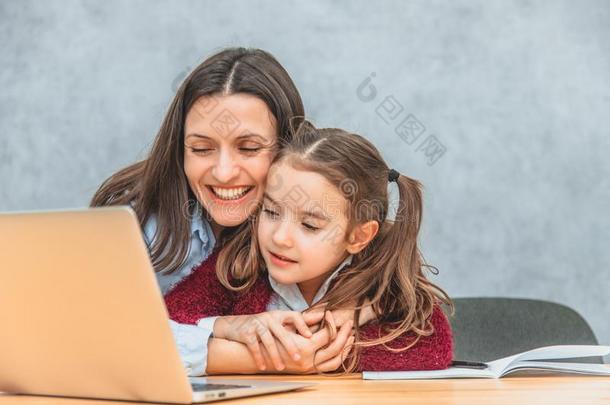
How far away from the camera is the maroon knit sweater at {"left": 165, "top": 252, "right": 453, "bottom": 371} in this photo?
1.39m

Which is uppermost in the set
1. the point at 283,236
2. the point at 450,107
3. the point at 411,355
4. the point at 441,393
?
the point at 450,107

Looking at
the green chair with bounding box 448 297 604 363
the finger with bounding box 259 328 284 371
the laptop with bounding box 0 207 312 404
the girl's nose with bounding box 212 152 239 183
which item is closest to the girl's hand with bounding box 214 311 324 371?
the finger with bounding box 259 328 284 371

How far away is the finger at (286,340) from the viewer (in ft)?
4.48

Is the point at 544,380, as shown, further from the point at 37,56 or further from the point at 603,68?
the point at 37,56

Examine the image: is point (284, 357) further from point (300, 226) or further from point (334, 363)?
point (300, 226)

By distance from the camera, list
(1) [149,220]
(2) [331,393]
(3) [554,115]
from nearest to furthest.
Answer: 1. (2) [331,393]
2. (1) [149,220]
3. (3) [554,115]

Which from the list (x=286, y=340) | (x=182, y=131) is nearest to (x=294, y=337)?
(x=286, y=340)

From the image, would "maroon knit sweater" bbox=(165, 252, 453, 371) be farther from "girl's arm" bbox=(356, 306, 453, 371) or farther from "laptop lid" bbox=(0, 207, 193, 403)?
"laptop lid" bbox=(0, 207, 193, 403)

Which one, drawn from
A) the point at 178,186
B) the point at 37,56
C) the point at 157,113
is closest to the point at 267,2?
the point at 157,113

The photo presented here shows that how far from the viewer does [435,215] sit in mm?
2924

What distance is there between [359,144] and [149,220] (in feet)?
1.41

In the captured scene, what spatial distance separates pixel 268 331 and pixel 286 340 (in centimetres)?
4

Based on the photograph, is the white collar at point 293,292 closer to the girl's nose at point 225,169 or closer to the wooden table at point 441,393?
the girl's nose at point 225,169

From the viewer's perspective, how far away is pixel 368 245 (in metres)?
1.65
